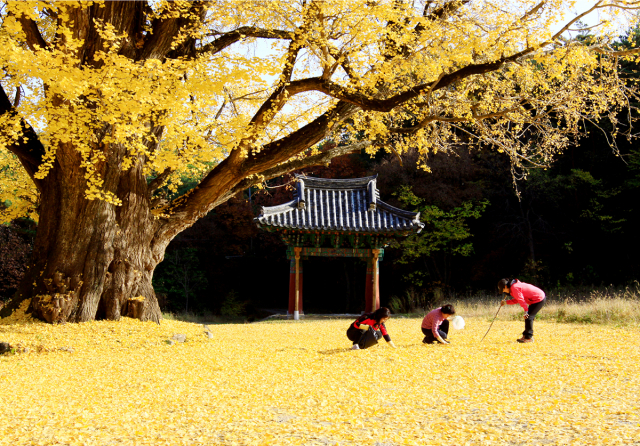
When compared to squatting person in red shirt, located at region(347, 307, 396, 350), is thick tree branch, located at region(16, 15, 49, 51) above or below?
above

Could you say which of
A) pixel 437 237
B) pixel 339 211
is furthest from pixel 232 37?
pixel 437 237

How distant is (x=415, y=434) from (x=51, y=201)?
5853 mm

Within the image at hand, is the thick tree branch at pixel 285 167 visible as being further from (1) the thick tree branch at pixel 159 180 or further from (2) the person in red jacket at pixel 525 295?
(2) the person in red jacket at pixel 525 295

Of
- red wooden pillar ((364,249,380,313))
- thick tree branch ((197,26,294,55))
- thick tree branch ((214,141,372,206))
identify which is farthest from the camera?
red wooden pillar ((364,249,380,313))

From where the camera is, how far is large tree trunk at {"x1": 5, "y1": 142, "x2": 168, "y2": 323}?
6.40m

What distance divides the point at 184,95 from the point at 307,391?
3.25 metres

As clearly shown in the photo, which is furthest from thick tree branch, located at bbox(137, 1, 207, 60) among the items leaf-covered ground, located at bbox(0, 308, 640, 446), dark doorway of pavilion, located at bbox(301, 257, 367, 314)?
dark doorway of pavilion, located at bbox(301, 257, 367, 314)

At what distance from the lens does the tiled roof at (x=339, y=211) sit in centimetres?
1246

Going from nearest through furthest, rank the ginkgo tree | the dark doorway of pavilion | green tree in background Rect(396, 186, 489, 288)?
the ginkgo tree, green tree in background Rect(396, 186, 489, 288), the dark doorway of pavilion

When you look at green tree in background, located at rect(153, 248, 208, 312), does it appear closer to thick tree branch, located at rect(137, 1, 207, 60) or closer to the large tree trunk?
the large tree trunk

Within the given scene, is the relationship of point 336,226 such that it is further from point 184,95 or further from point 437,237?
point 184,95

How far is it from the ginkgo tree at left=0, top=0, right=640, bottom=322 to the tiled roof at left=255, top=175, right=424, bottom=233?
4.85 metres

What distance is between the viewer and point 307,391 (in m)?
3.96

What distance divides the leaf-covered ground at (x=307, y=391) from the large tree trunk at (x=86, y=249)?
366 mm
